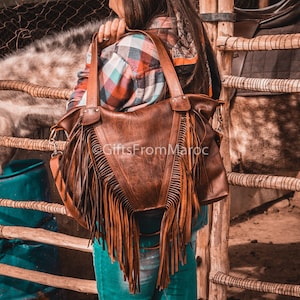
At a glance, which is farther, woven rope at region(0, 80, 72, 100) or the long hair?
woven rope at region(0, 80, 72, 100)

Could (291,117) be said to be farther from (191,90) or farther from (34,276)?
(191,90)

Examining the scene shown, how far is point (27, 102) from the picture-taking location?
304cm

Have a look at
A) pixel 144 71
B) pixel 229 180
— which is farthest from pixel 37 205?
pixel 144 71

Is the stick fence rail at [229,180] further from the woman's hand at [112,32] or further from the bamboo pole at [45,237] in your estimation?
the woman's hand at [112,32]

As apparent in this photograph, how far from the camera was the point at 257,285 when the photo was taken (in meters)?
2.18

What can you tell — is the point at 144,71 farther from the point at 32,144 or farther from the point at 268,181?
the point at 32,144

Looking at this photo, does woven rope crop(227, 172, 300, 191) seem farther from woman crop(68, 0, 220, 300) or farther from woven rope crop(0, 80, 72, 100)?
woven rope crop(0, 80, 72, 100)

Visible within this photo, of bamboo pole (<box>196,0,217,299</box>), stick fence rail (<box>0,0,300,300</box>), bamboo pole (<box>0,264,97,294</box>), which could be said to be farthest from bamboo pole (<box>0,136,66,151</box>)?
bamboo pole (<box>196,0,217,299</box>)

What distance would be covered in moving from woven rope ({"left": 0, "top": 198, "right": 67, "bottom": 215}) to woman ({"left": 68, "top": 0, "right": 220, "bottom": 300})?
0.83 meters

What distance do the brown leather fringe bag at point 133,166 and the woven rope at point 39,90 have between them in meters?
0.86

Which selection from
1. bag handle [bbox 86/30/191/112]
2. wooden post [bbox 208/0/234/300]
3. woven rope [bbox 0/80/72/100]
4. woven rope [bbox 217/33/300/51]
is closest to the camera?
bag handle [bbox 86/30/191/112]

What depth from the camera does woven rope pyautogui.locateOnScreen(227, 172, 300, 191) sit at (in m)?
2.03

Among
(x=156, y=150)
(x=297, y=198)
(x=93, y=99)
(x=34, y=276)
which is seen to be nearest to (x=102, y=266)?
(x=156, y=150)

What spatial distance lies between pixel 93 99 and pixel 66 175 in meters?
0.22
